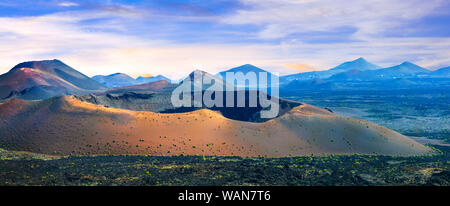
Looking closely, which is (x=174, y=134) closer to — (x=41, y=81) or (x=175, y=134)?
(x=175, y=134)

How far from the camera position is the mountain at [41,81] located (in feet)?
369

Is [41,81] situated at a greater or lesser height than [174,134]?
greater

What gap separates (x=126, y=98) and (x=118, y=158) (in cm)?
4937

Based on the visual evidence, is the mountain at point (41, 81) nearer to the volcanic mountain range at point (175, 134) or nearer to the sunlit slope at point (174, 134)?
the sunlit slope at point (174, 134)

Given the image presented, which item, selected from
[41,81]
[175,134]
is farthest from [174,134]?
[41,81]

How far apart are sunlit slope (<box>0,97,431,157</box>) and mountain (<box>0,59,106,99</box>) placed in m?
77.3

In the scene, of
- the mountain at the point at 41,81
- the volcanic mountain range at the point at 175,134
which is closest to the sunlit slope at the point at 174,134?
the volcanic mountain range at the point at 175,134

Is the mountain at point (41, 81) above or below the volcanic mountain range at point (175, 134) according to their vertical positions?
above

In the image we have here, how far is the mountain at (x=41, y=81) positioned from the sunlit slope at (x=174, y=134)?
77.3 meters

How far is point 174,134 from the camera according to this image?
3938 cm

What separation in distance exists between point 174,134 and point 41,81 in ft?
390

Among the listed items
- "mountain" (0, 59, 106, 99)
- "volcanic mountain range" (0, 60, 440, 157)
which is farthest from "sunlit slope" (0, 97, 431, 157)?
"mountain" (0, 59, 106, 99)

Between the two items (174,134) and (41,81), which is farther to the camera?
(41,81)

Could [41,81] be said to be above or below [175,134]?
above
